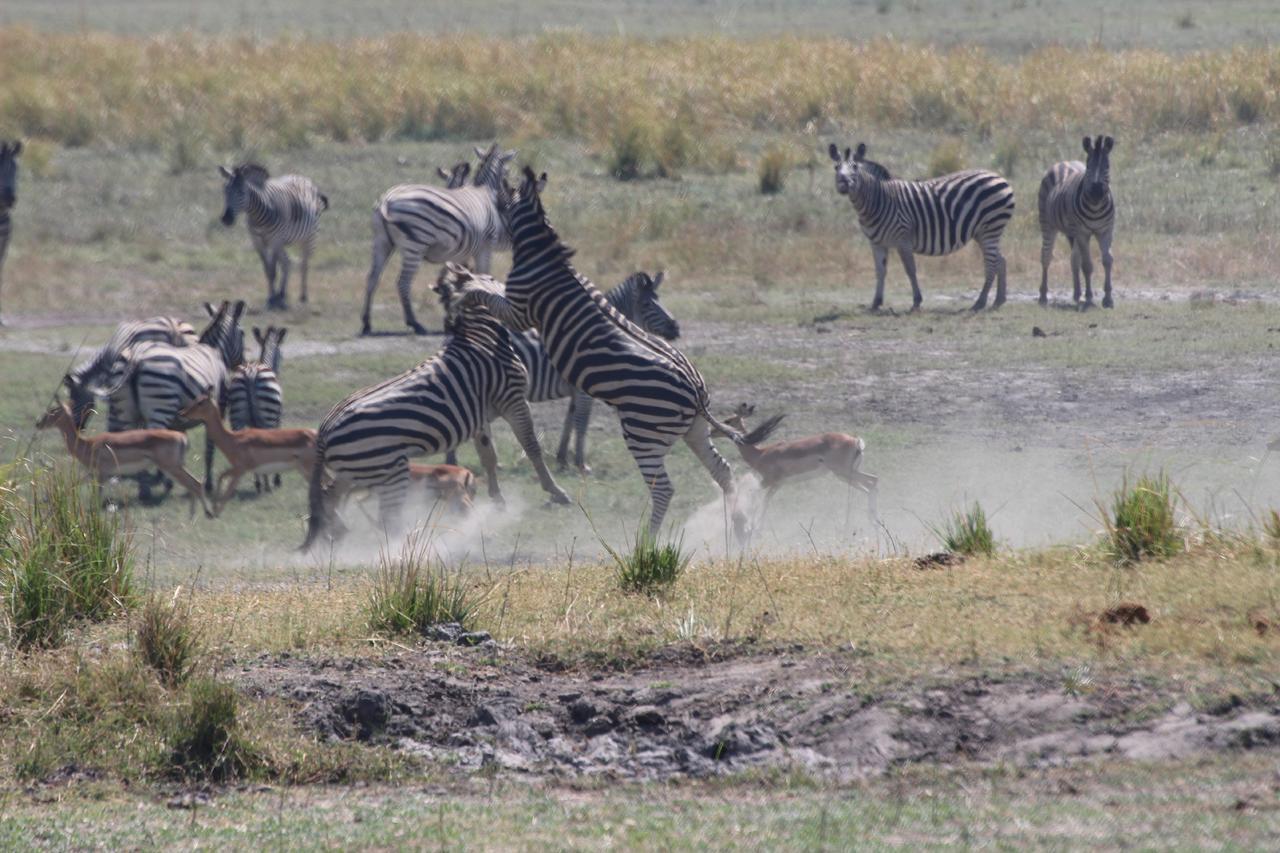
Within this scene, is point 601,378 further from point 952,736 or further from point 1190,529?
point 952,736

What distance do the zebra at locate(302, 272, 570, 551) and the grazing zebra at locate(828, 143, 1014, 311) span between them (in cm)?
877

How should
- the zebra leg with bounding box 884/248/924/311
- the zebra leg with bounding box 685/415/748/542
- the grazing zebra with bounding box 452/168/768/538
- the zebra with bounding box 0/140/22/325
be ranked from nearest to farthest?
the grazing zebra with bounding box 452/168/768/538 < the zebra leg with bounding box 685/415/748/542 < the zebra leg with bounding box 884/248/924/311 < the zebra with bounding box 0/140/22/325

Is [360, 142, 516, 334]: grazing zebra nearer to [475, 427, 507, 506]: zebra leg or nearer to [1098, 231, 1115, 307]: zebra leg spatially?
[475, 427, 507, 506]: zebra leg

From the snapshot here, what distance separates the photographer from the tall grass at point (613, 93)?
94.0ft

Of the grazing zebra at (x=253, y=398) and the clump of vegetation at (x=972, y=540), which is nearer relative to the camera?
the clump of vegetation at (x=972, y=540)

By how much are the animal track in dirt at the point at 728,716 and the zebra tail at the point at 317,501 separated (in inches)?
185

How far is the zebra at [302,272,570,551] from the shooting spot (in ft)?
39.0

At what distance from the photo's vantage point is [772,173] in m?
26.5

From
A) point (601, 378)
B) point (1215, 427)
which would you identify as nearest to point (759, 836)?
point (601, 378)

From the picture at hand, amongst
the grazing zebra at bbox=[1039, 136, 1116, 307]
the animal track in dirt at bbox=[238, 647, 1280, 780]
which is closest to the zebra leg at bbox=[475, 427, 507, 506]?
the animal track in dirt at bbox=[238, 647, 1280, 780]

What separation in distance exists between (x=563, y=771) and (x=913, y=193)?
1575 cm

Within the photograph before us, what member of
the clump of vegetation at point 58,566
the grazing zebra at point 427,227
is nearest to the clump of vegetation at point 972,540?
the clump of vegetation at point 58,566

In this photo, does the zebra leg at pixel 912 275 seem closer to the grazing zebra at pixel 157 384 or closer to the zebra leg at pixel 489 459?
the zebra leg at pixel 489 459

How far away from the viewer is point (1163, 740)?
5961 millimetres
